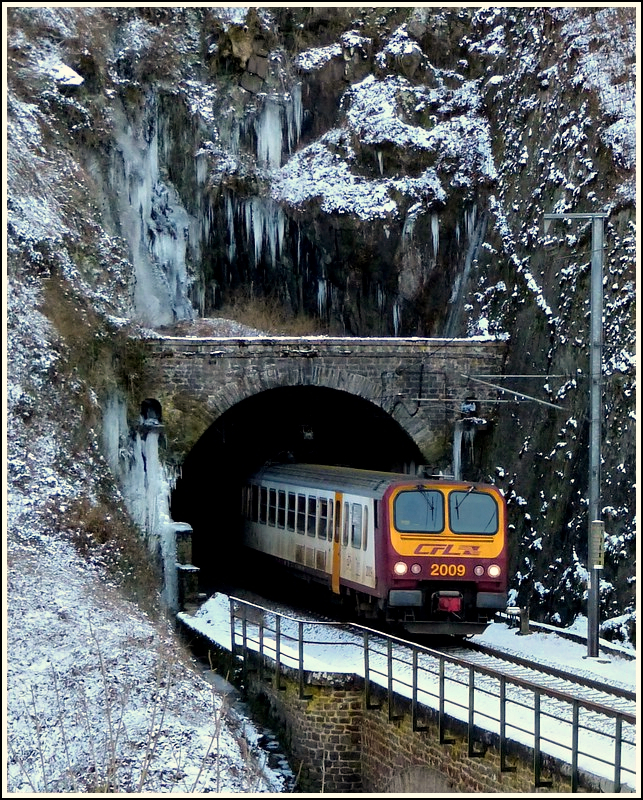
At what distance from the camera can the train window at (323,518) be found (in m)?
22.1

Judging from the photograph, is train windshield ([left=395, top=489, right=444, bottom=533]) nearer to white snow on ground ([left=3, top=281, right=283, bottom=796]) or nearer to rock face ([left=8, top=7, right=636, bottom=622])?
white snow on ground ([left=3, top=281, right=283, bottom=796])

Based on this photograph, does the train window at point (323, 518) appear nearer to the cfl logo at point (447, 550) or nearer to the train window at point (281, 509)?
the train window at point (281, 509)

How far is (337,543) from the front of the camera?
70.3ft

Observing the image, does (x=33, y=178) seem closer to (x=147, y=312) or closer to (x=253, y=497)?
(x=147, y=312)

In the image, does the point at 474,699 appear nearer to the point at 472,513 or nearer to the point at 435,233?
the point at 472,513

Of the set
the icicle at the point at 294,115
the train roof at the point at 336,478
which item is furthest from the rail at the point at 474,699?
the icicle at the point at 294,115

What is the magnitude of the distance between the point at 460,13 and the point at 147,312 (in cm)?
1214

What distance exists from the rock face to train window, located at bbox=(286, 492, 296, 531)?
459 centimetres

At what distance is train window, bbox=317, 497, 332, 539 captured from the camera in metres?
22.1

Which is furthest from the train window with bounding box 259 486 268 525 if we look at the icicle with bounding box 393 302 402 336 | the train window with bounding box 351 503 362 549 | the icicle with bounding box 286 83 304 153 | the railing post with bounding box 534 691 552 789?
the railing post with bounding box 534 691 552 789

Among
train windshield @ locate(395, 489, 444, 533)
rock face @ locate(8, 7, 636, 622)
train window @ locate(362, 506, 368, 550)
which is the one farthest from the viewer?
rock face @ locate(8, 7, 636, 622)

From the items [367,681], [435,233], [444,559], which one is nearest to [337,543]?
[444,559]

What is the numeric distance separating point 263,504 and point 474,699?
13.3 meters

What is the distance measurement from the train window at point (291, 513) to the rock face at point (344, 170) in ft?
15.1
